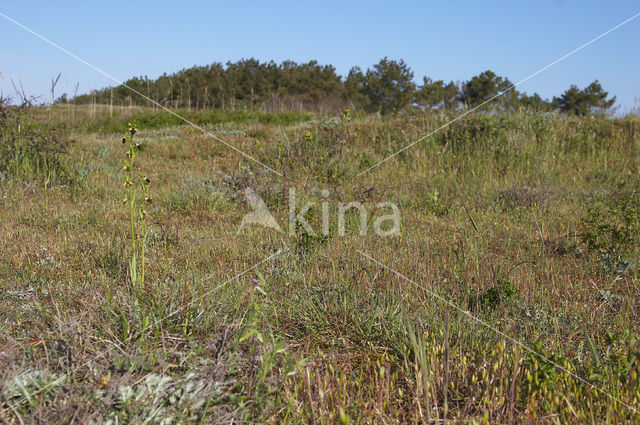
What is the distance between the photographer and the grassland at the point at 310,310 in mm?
1771

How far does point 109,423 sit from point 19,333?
3.07 ft

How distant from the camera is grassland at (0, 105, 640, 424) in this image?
5.81 feet

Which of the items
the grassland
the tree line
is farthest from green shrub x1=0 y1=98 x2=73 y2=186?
the tree line

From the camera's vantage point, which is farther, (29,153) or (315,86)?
(315,86)

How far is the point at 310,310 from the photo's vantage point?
2.51m

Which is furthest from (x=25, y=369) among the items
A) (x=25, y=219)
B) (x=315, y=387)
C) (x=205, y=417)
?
(x=25, y=219)

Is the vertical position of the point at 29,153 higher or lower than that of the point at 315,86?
lower

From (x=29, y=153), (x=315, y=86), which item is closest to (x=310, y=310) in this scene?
(x=29, y=153)

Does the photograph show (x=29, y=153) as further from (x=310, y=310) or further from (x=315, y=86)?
(x=315, y=86)

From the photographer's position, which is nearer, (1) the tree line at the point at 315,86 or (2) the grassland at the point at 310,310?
(2) the grassland at the point at 310,310

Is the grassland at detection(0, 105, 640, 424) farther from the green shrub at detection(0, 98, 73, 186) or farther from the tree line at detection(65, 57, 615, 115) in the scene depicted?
Result: the tree line at detection(65, 57, 615, 115)

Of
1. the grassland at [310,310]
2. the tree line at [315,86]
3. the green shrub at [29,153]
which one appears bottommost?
the grassland at [310,310]

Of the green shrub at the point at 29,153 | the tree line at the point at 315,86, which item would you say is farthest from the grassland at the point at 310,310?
the tree line at the point at 315,86

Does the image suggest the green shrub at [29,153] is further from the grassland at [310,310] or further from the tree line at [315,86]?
the tree line at [315,86]
